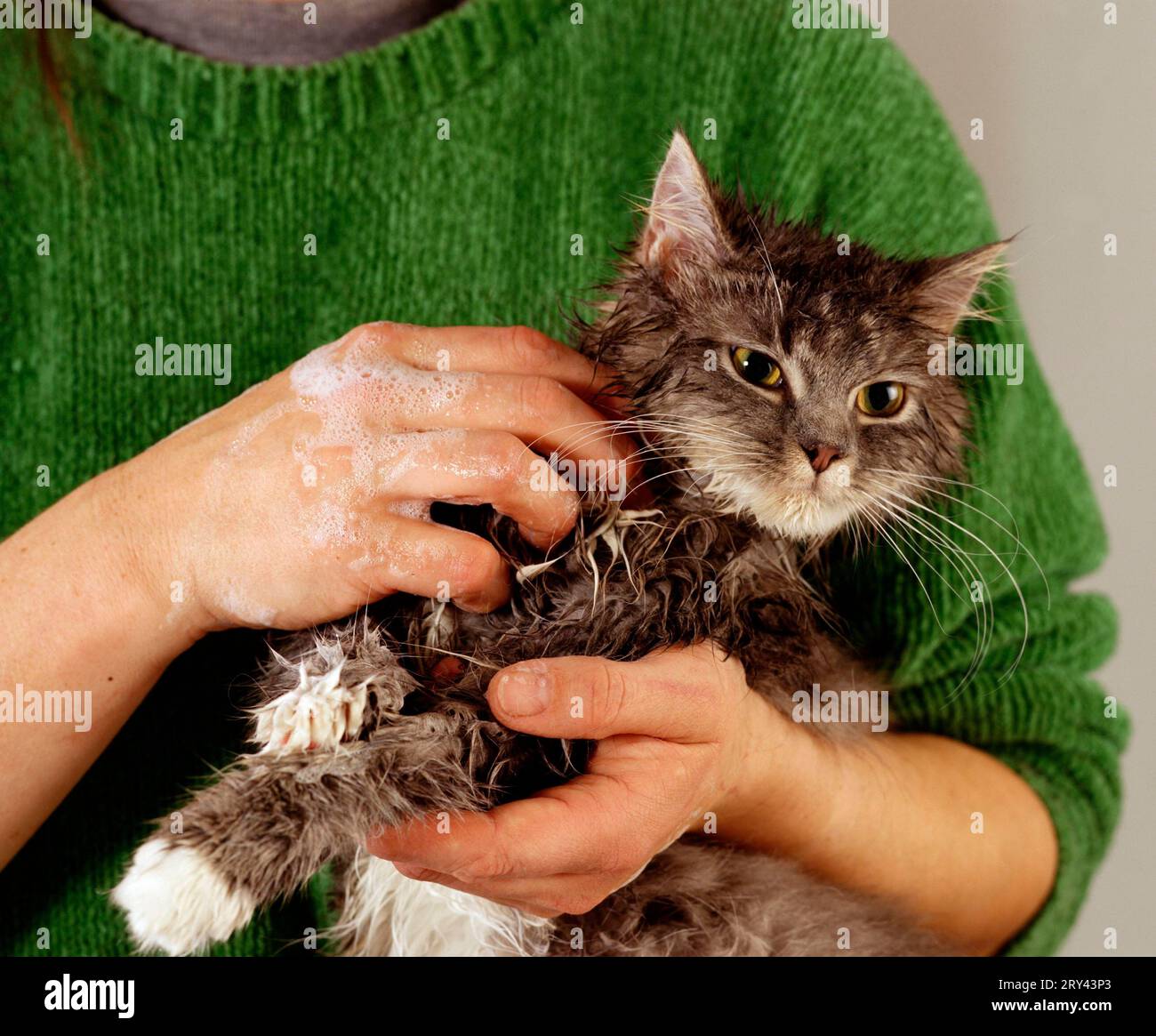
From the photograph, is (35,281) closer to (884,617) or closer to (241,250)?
(241,250)

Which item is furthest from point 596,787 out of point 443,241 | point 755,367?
point 443,241

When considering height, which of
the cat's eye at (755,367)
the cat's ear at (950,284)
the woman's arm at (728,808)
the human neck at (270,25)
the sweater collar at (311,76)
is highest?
the human neck at (270,25)

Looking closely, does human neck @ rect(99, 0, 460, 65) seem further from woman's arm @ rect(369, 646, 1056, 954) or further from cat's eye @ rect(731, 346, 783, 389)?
woman's arm @ rect(369, 646, 1056, 954)

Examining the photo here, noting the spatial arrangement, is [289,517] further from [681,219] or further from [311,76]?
[311,76]

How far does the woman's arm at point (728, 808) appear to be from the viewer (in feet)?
3.27

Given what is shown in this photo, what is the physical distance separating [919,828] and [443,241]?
118 cm

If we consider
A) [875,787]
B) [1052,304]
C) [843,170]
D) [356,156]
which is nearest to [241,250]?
[356,156]

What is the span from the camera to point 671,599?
1209 mm

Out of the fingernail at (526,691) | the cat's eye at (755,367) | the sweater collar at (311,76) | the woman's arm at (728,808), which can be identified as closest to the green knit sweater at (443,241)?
the sweater collar at (311,76)

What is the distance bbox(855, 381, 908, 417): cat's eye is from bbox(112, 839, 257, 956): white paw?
925 millimetres

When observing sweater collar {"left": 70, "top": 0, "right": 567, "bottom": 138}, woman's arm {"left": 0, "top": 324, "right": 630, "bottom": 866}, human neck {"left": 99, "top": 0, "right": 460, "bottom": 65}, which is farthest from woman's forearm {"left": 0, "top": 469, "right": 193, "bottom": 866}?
human neck {"left": 99, "top": 0, "right": 460, "bottom": 65}

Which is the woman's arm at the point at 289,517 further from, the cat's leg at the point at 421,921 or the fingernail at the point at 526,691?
the cat's leg at the point at 421,921

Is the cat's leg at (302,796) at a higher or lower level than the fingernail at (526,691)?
lower

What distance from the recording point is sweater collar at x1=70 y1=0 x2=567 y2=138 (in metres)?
1.44
